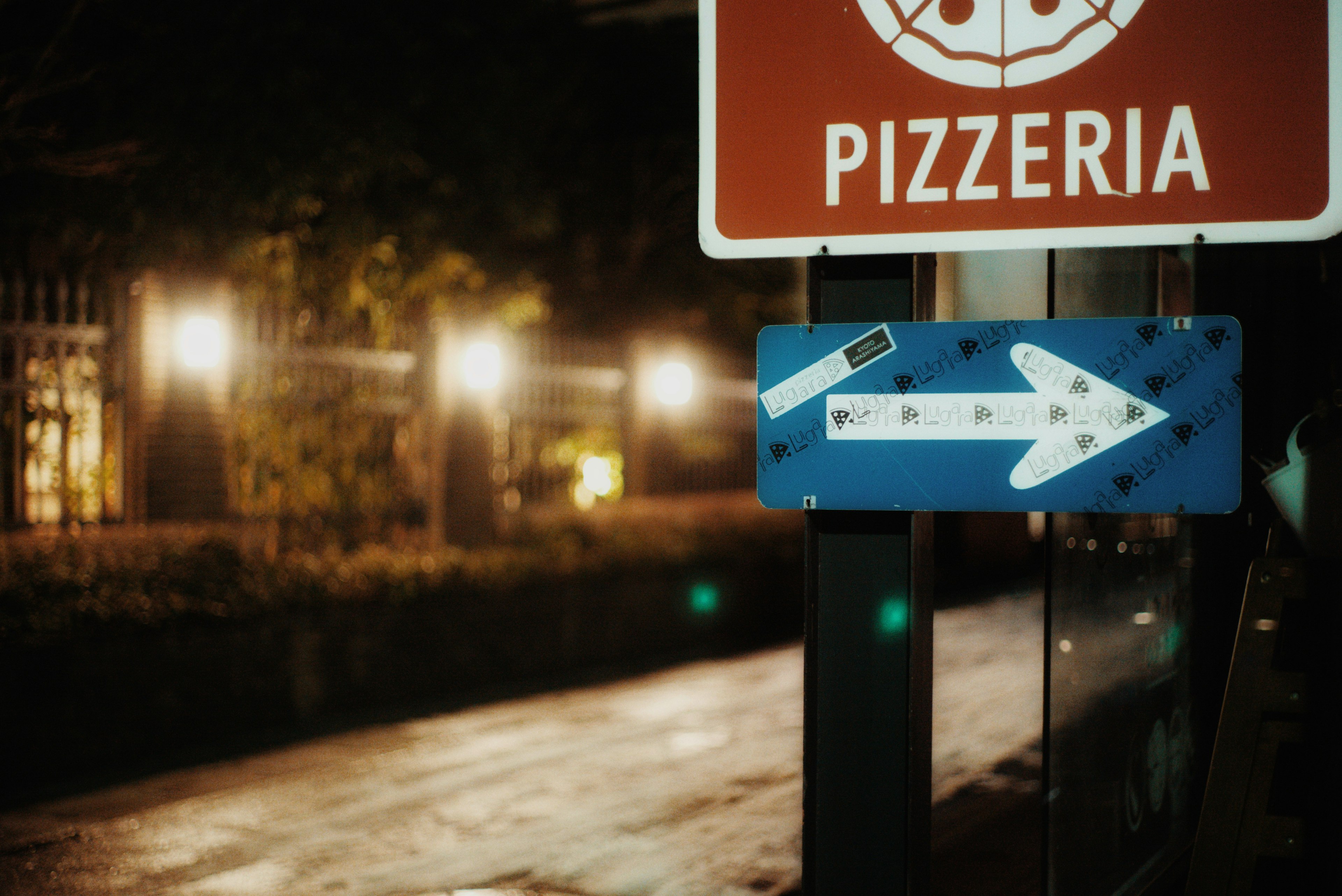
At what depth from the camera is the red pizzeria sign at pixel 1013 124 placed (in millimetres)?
2434

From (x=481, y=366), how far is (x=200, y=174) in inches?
135

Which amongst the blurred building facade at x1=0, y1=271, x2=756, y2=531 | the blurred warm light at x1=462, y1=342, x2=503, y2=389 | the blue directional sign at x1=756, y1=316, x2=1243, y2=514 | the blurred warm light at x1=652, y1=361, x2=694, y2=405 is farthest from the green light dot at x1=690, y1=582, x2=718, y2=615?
the blue directional sign at x1=756, y1=316, x2=1243, y2=514

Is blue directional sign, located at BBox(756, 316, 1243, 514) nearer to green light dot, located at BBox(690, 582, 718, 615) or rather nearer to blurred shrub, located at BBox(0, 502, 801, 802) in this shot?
blurred shrub, located at BBox(0, 502, 801, 802)

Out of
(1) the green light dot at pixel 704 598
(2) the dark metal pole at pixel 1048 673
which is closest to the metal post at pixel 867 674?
(2) the dark metal pole at pixel 1048 673

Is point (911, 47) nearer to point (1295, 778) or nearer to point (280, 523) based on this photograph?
point (1295, 778)

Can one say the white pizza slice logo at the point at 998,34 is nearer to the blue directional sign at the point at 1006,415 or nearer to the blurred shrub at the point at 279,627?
the blue directional sign at the point at 1006,415

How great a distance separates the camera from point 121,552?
8062mm

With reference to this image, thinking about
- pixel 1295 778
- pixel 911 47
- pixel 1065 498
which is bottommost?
pixel 1295 778

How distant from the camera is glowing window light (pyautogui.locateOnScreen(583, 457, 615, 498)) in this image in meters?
13.1

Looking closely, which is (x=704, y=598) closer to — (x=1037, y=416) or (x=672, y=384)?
(x=672, y=384)

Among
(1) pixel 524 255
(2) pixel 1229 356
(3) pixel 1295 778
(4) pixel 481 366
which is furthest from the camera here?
(1) pixel 524 255

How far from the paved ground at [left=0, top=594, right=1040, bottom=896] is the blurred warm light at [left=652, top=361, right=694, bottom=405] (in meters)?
5.43

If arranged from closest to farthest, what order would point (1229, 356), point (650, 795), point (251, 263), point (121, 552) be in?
point (1229, 356) → point (650, 795) → point (121, 552) → point (251, 263)

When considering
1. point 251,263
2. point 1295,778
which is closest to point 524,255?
point 251,263
